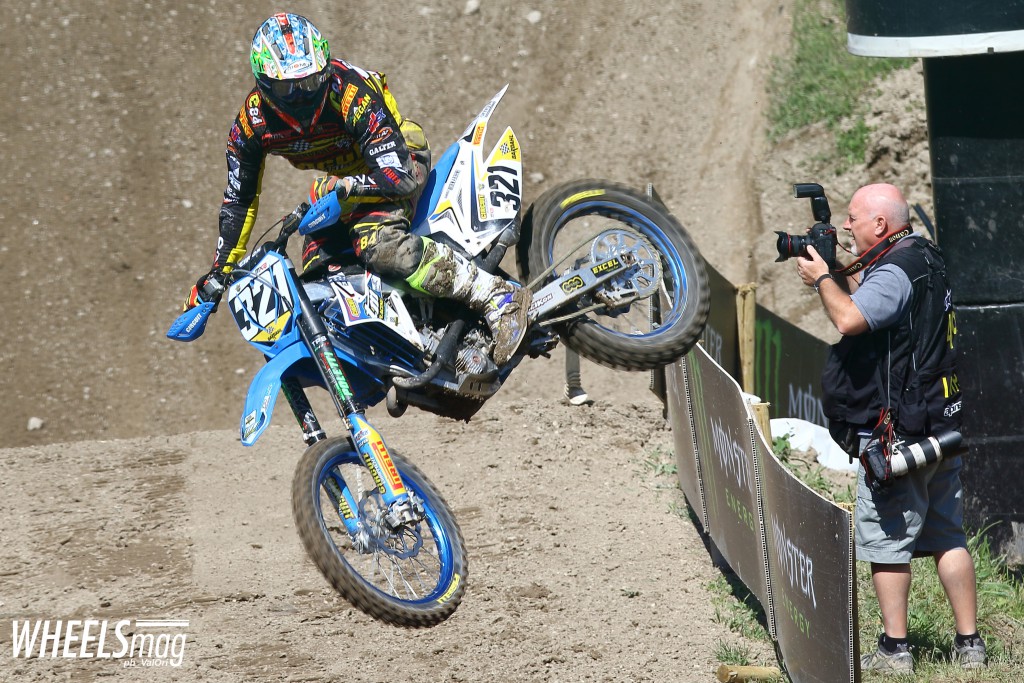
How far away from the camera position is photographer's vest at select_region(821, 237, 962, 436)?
5.51 metres

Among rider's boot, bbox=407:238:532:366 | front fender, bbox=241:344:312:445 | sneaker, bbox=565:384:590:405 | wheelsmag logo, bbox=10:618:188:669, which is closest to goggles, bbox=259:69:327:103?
rider's boot, bbox=407:238:532:366

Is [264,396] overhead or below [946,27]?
below

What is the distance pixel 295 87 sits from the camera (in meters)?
5.25

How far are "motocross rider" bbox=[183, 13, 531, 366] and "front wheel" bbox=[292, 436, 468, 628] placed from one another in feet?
2.54

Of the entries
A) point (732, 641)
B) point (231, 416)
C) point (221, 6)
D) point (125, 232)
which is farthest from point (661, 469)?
point (221, 6)

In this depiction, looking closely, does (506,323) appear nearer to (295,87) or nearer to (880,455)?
(295,87)

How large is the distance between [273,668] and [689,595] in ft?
8.10

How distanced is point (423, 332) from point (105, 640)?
3086 millimetres

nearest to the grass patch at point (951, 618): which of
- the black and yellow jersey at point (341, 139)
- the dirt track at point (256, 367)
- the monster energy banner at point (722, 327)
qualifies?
the dirt track at point (256, 367)

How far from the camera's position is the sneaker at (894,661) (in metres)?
5.62

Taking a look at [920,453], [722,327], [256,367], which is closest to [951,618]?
[920,453]

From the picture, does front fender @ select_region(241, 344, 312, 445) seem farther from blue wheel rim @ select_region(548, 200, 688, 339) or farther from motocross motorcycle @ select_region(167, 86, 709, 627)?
blue wheel rim @ select_region(548, 200, 688, 339)

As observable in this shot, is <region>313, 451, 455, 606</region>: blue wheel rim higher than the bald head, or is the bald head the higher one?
the bald head

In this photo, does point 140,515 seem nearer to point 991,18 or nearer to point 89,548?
point 89,548
